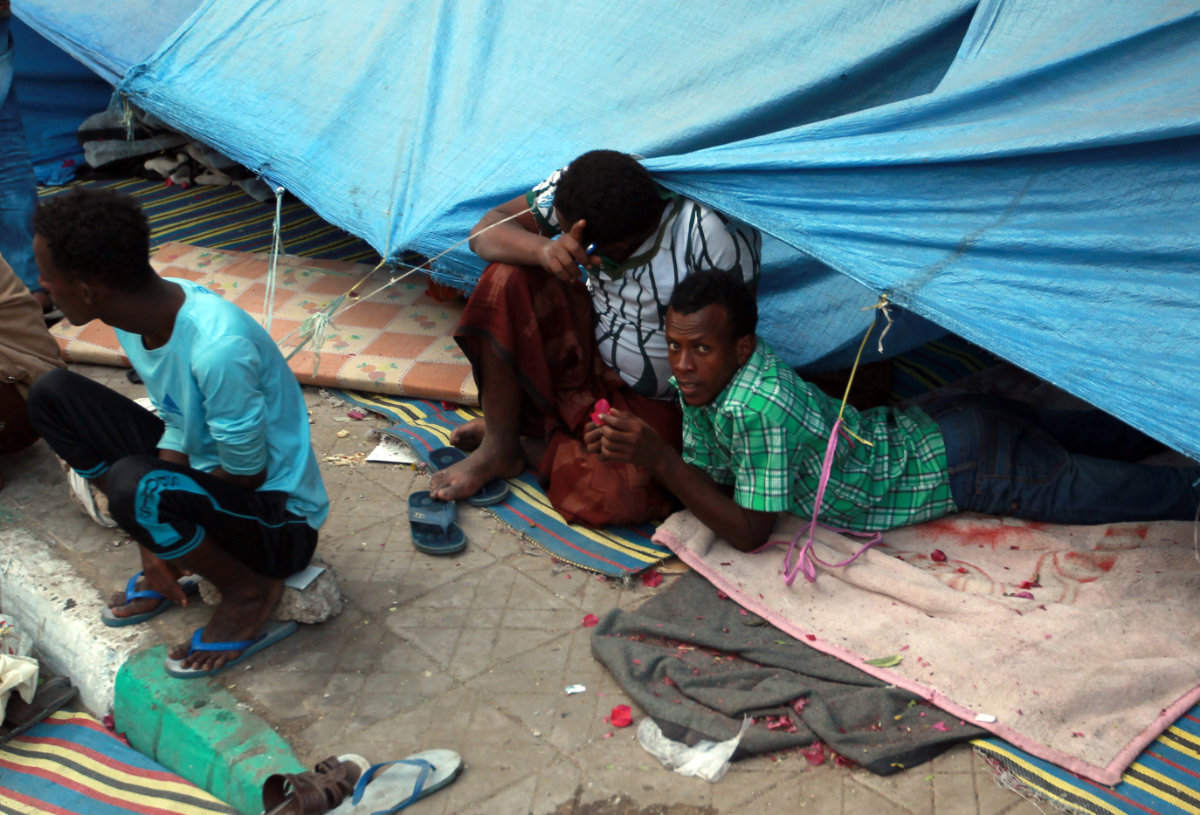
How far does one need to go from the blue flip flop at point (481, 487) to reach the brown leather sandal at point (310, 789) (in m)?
1.14

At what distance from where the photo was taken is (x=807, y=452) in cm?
283

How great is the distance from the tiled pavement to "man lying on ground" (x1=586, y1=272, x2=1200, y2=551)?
1.36ft

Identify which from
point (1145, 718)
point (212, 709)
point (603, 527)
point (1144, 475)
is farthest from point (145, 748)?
point (1144, 475)

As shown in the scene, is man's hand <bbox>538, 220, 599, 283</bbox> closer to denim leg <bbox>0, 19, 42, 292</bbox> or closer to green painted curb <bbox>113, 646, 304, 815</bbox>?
green painted curb <bbox>113, 646, 304, 815</bbox>

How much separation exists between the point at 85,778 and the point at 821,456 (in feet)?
6.59

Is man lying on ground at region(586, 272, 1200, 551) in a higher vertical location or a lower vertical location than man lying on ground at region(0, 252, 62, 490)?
higher

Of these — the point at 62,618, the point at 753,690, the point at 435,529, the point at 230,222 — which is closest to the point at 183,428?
the point at 62,618

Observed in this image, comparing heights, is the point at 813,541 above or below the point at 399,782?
above

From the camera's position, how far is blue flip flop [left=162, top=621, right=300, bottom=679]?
2604 mm

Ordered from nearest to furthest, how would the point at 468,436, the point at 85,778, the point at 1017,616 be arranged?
the point at 85,778
the point at 1017,616
the point at 468,436

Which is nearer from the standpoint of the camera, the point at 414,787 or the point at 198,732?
the point at 414,787

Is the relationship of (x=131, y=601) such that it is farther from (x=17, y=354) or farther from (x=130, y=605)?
(x=17, y=354)

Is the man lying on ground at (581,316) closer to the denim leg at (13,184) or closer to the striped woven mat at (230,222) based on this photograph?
the striped woven mat at (230,222)

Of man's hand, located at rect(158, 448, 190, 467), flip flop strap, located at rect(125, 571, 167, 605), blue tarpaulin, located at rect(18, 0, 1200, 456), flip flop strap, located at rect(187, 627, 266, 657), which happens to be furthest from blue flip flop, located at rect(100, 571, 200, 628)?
blue tarpaulin, located at rect(18, 0, 1200, 456)
